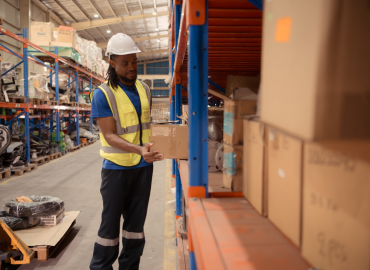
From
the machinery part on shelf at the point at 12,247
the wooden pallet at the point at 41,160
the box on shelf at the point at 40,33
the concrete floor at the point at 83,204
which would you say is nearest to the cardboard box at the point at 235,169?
the concrete floor at the point at 83,204

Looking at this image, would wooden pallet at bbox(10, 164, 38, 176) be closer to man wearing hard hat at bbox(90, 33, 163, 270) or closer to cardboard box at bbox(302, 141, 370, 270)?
man wearing hard hat at bbox(90, 33, 163, 270)

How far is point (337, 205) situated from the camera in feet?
1.97

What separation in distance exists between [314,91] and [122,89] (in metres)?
2.18

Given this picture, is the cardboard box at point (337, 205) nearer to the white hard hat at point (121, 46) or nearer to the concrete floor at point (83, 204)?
the white hard hat at point (121, 46)

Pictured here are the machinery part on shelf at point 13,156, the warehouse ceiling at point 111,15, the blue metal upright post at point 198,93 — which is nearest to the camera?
the blue metal upright post at point 198,93

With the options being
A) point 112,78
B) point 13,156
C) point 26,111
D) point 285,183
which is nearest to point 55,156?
point 13,156

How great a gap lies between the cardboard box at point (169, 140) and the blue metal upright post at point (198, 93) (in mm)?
634

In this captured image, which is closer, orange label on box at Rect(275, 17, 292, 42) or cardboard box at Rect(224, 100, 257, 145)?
orange label on box at Rect(275, 17, 292, 42)

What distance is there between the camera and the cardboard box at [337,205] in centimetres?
55

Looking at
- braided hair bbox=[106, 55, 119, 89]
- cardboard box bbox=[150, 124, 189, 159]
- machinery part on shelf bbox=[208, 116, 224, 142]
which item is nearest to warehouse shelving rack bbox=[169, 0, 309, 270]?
cardboard box bbox=[150, 124, 189, 159]

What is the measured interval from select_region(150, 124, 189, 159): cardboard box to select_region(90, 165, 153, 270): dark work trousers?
0.71 m

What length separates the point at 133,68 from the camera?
8.29 ft

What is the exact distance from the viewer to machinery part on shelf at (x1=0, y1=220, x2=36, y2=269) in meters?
2.66

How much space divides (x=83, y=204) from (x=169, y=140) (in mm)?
3542
